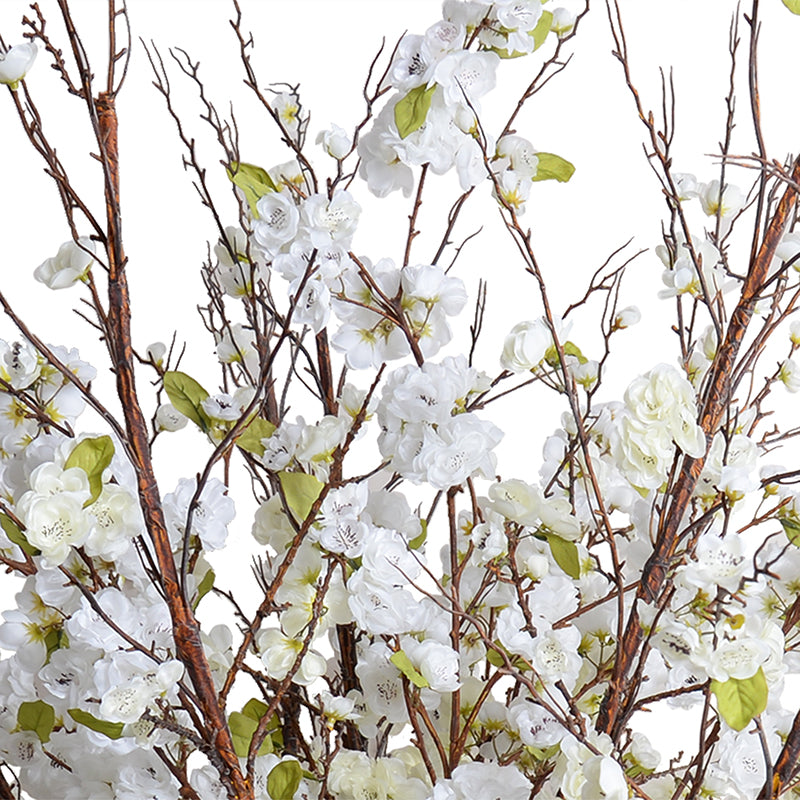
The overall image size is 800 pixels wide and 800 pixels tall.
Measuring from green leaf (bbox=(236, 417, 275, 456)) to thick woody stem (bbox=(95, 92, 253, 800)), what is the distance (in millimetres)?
158

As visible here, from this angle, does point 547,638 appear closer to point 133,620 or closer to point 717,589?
point 717,589

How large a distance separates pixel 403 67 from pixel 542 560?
1.09 ft

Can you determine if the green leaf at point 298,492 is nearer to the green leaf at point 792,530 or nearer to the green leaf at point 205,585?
the green leaf at point 205,585

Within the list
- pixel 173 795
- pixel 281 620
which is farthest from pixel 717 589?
pixel 173 795

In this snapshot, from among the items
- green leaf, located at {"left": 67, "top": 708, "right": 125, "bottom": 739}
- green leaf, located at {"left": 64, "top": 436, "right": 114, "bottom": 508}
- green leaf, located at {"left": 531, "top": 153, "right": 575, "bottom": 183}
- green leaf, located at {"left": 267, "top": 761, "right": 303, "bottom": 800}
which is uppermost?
green leaf, located at {"left": 531, "top": 153, "right": 575, "bottom": 183}

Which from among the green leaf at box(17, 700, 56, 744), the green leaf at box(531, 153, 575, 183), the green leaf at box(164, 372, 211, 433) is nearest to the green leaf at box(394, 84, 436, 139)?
the green leaf at box(531, 153, 575, 183)

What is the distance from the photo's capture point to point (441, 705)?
0.91m

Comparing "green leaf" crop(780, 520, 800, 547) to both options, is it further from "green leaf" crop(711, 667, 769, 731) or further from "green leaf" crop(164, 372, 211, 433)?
"green leaf" crop(164, 372, 211, 433)

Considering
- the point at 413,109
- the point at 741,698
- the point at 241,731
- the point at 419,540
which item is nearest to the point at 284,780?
the point at 241,731

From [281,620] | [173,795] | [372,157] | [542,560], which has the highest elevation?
[372,157]

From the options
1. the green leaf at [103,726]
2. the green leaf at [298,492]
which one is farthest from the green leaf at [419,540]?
the green leaf at [103,726]

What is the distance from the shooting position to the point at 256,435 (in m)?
0.86

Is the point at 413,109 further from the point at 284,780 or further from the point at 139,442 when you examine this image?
the point at 284,780

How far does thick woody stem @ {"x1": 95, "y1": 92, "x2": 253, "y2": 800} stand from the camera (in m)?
0.67
